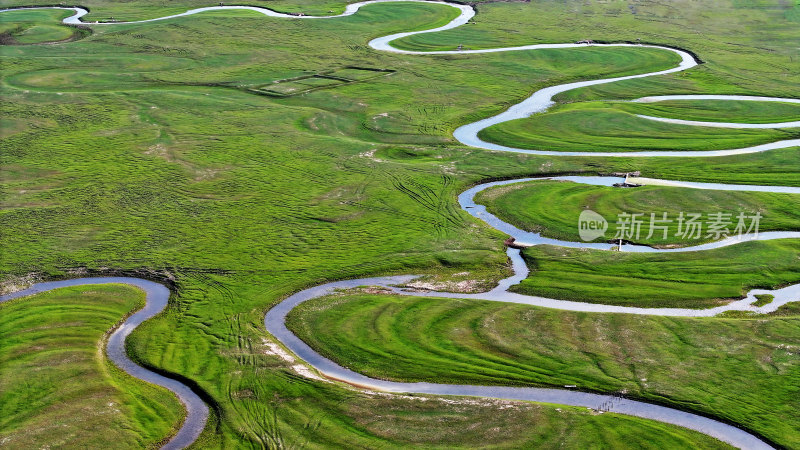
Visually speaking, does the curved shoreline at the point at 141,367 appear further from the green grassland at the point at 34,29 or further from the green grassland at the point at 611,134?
the green grassland at the point at 34,29

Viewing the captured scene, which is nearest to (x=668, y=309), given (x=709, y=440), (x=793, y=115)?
(x=709, y=440)

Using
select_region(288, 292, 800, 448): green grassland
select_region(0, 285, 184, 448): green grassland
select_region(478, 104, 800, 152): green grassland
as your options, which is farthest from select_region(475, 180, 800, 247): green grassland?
select_region(0, 285, 184, 448): green grassland

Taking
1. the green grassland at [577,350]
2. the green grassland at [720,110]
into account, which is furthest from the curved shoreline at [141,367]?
the green grassland at [720,110]

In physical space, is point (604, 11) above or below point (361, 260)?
above

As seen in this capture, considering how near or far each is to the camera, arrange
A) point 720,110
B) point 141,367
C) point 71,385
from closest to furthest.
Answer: point 71,385 < point 141,367 < point 720,110

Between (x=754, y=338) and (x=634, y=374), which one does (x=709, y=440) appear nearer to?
(x=634, y=374)

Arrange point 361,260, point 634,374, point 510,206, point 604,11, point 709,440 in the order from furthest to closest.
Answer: point 604,11 < point 510,206 < point 361,260 < point 634,374 < point 709,440

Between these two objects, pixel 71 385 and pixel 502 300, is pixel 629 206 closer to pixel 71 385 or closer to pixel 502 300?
pixel 502 300

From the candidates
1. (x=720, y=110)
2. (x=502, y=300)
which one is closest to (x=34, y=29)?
(x=720, y=110)
